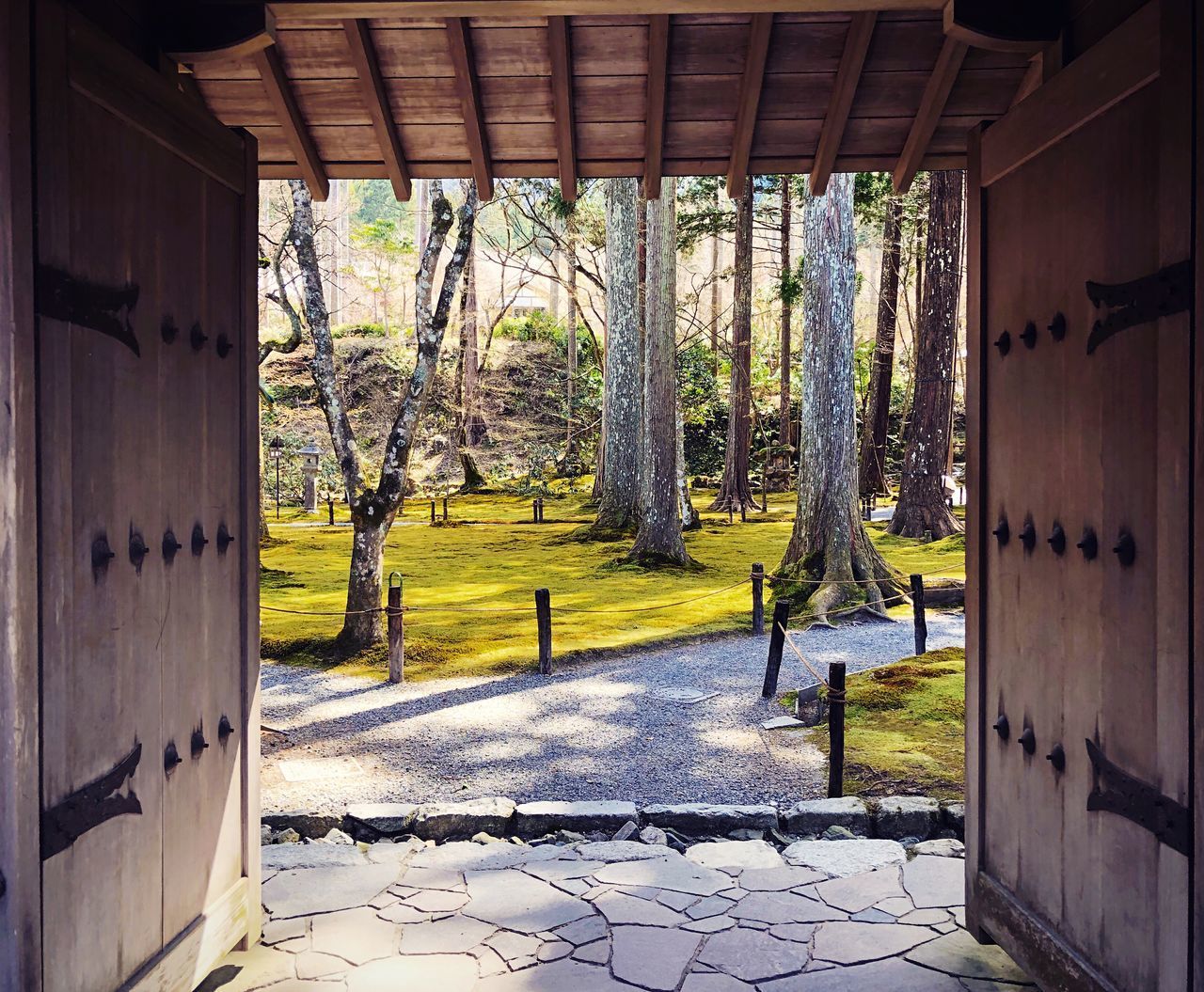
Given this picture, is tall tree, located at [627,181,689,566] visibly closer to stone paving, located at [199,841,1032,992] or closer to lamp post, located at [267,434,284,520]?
stone paving, located at [199,841,1032,992]

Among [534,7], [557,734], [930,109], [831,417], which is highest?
[534,7]

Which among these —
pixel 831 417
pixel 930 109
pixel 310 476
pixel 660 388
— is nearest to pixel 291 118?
pixel 930 109

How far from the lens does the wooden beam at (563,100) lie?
348 cm

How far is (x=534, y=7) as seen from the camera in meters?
3.16

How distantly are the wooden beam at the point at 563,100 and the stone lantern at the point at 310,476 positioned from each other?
19298 mm

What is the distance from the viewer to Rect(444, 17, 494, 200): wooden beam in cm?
349

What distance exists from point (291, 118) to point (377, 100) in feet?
1.16
